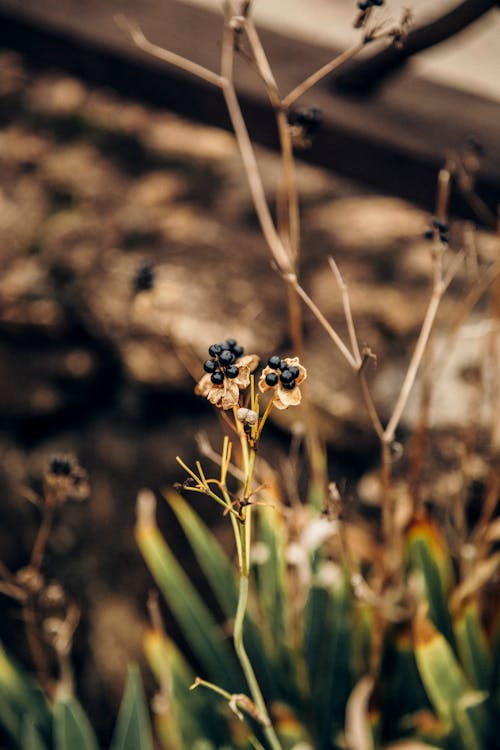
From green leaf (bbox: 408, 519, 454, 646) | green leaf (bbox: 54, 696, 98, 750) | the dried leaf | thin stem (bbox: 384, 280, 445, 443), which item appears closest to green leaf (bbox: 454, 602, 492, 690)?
green leaf (bbox: 408, 519, 454, 646)

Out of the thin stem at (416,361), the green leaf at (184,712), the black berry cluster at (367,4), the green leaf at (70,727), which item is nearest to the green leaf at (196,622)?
the green leaf at (184,712)

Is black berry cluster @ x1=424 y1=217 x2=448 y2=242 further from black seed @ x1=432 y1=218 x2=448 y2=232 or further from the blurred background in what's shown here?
the blurred background

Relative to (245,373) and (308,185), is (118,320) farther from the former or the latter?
(245,373)

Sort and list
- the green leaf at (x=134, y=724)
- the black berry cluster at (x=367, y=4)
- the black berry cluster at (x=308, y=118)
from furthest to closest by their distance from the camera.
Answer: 1. the green leaf at (x=134, y=724)
2. the black berry cluster at (x=308, y=118)
3. the black berry cluster at (x=367, y=4)

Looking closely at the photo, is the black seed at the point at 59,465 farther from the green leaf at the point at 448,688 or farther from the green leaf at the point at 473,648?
the green leaf at the point at 473,648

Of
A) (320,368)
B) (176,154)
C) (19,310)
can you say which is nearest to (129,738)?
(320,368)

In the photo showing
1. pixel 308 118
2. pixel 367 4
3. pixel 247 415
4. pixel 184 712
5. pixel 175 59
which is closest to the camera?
pixel 247 415

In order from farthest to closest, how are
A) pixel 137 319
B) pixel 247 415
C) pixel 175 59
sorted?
pixel 137 319 < pixel 175 59 < pixel 247 415

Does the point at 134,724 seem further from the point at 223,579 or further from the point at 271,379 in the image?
the point at 271,379

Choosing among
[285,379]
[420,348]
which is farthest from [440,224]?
[285,379]
